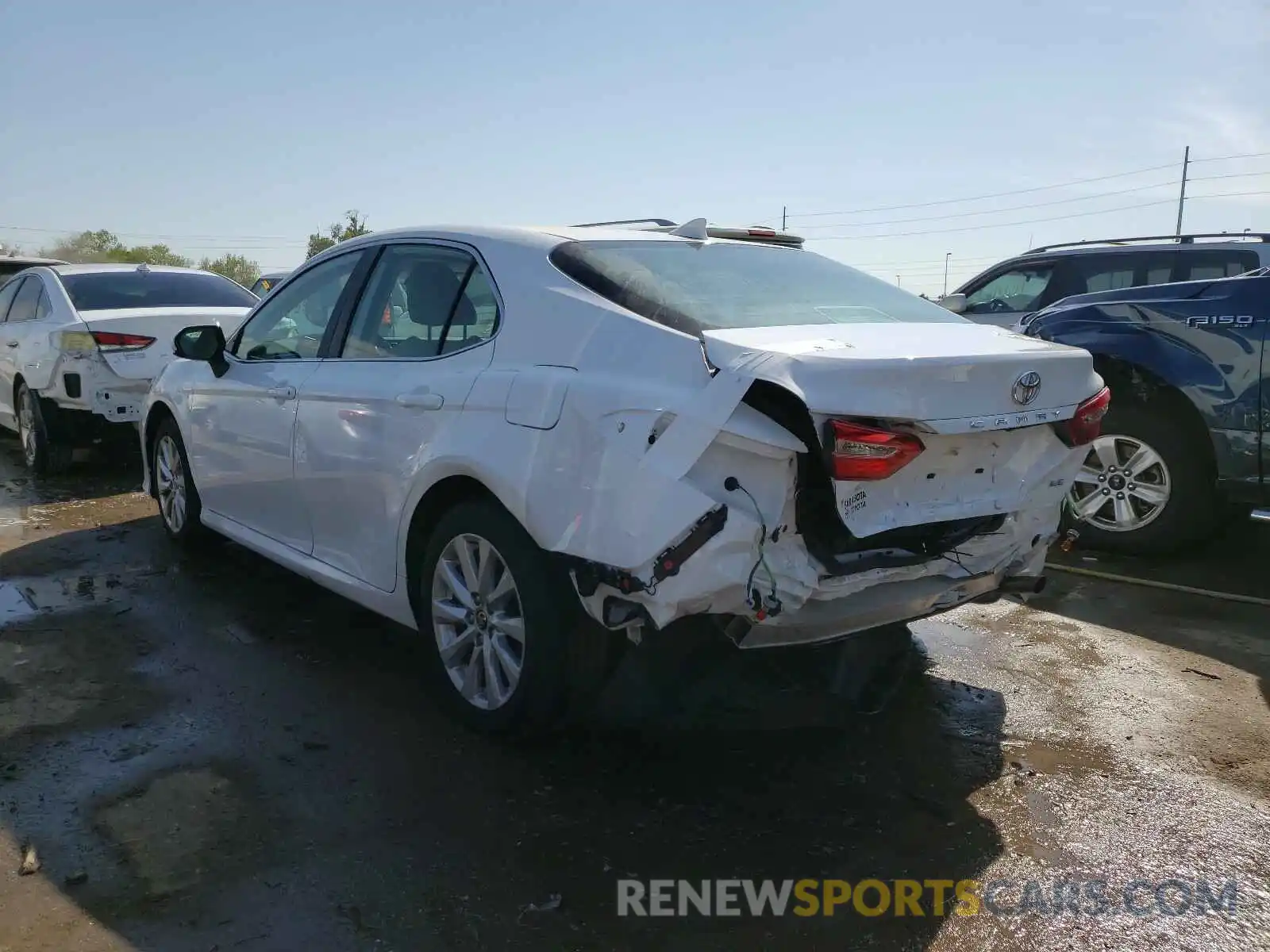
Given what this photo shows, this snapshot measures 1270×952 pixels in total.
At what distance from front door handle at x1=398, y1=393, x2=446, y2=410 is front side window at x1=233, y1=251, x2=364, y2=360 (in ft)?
3.04

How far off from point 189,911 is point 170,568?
3.42 meters

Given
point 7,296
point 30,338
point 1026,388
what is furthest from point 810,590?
point 7,296

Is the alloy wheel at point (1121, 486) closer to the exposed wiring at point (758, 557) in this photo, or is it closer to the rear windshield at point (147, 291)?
the exposed wiring at point (758, 557)

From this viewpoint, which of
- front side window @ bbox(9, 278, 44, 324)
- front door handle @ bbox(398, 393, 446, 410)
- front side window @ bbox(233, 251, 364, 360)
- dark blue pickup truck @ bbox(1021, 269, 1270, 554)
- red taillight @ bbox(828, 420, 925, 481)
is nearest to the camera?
red taillight @ bbox(828, 420, 925, 481)

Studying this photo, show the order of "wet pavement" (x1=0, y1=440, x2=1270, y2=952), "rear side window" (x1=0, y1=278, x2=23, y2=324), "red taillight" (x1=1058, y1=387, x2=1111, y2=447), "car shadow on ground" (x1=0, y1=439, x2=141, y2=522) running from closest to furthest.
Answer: "wet pavement" (x1=0, y1=440, x2=1270, y2=952), "red taillight" (x1=1058, y1=387, x2=1111, y2=447), "car shadow on ground" (x1=0, y1=439, x2=141, y2=522), "rear side window" (x1=0, y1=278, x2=23, y2=324)

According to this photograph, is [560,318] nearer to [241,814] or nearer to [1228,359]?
[241,814]

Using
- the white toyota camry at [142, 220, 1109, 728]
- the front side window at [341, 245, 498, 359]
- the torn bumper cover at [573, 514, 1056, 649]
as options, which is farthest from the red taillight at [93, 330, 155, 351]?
the torn bumper cover at [573, 514, 1056, 649]

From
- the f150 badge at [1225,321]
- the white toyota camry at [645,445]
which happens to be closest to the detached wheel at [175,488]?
the white toyota camry at [645,445]

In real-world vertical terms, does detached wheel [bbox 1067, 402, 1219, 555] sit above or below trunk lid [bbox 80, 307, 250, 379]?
below

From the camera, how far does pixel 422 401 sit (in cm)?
371

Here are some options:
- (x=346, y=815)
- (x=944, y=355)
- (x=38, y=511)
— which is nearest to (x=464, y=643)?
(x=346, y=815)

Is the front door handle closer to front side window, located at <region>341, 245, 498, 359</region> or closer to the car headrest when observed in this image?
front side window, located at <region>341, 245, 498, 359</region>

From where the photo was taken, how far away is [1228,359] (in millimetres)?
5543

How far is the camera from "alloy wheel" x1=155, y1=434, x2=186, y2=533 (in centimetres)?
591
